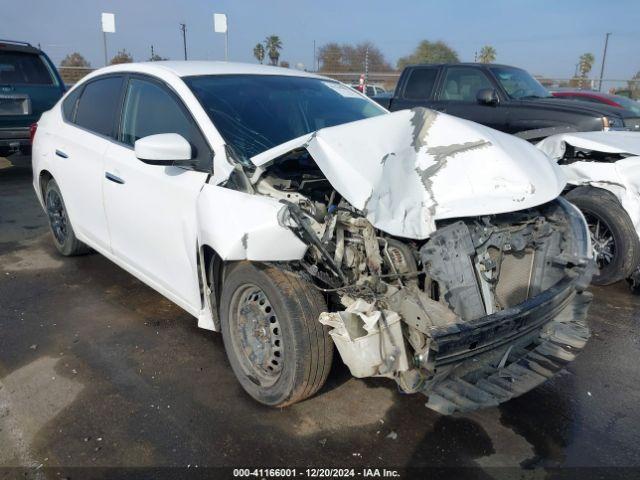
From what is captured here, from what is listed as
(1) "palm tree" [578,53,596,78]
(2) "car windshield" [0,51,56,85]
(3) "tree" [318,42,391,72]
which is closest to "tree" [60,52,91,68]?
(3) "tree" [318,42,391,72]

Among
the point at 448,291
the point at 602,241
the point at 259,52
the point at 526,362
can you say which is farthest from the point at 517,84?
the point at 259,52

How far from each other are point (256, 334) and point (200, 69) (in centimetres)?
197

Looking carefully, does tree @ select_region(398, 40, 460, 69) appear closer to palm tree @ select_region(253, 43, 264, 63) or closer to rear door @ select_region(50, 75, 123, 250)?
palm tree @ select_region(253, 43, 264, 63)

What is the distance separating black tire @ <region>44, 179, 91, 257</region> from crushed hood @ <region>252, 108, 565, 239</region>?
289cm

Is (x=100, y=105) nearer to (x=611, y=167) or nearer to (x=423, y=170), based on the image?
(x=423, y=170)

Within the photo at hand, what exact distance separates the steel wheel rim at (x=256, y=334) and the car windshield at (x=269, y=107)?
0.85 meters

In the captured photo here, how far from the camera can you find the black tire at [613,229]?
445cm

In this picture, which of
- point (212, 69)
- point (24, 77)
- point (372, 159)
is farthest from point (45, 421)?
point (24, 77)

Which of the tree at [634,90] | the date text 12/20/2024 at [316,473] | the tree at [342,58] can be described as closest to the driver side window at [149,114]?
the date text 12/20/2024 at [316,473]

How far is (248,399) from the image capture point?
3055 mm

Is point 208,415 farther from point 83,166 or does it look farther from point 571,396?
point 83,166

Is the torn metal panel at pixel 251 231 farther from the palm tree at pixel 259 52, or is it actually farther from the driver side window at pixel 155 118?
the palm tree at pixel 259 52

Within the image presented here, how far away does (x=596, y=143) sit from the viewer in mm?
4602

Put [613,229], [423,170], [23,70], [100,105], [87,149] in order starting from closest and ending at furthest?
[423,170] < [87,149] < [100,105] < [613,229] < [23,70]
